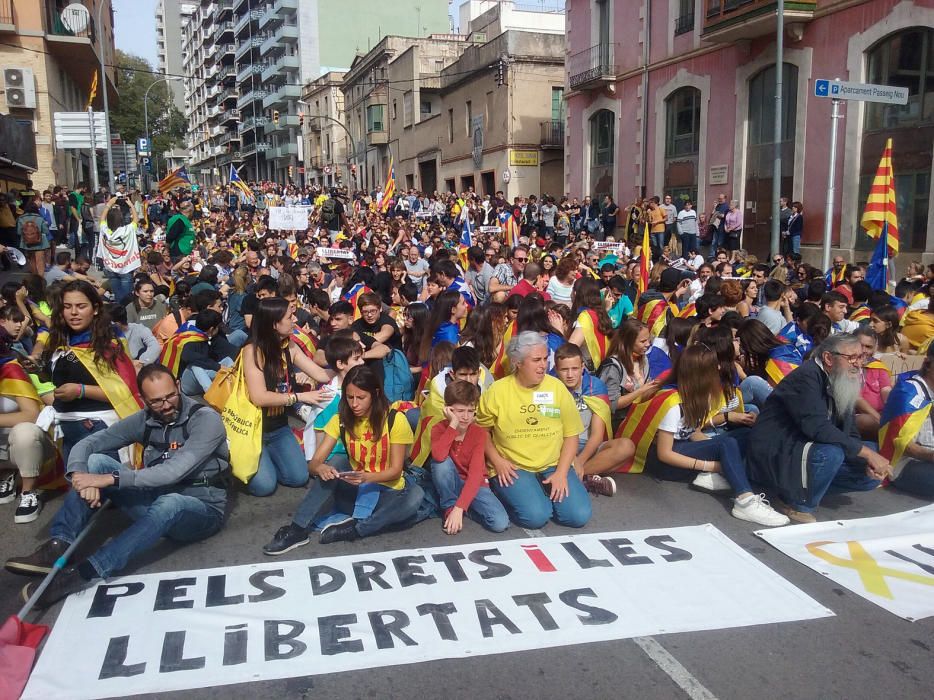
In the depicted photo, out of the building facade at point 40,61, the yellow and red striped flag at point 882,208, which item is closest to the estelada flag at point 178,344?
the yellow and red striped flag at point 882,208

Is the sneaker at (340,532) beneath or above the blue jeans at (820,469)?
beneath

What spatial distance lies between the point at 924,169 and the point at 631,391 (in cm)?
1263

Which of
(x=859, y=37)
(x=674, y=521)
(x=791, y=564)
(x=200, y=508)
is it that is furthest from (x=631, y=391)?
(x=859, y=37)

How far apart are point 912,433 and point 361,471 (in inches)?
151

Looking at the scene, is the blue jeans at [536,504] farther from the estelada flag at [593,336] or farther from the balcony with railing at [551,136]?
the balcony with railing at [551,136]

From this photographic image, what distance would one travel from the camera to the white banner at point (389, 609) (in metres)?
3.65

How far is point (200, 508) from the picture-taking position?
485cm

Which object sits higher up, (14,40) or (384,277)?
(14,40)

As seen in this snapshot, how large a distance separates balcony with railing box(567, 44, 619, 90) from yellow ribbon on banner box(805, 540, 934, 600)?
2384 cm

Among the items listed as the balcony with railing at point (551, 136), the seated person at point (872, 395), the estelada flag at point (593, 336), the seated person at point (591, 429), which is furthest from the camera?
the balcony with railing at point (551, 136)

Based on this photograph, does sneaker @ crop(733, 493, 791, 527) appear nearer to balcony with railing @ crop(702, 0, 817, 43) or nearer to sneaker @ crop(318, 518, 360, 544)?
sneaker @ crop(318, 518, 360, 544)

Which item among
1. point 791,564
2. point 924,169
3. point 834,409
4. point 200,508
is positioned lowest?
point 791,564

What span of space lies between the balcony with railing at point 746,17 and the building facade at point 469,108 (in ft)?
50.1

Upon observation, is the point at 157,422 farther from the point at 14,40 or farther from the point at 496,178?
the point at 496,178
